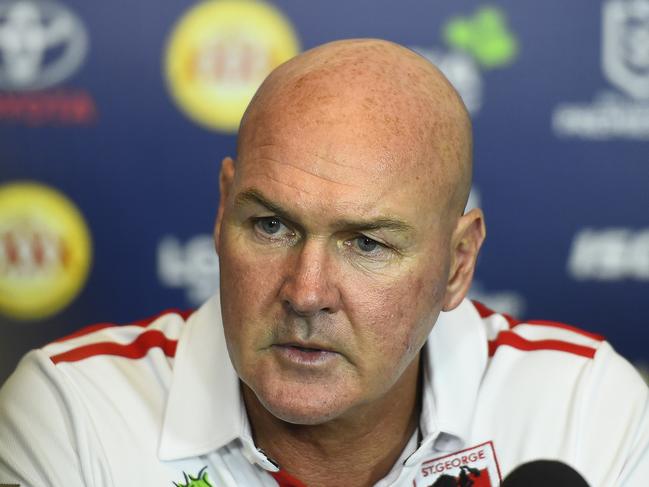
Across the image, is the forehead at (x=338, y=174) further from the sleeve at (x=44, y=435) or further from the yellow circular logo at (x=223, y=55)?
the yellow circular logo at (x=223, y=55)

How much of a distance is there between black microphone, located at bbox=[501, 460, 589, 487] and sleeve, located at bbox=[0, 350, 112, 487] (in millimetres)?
928

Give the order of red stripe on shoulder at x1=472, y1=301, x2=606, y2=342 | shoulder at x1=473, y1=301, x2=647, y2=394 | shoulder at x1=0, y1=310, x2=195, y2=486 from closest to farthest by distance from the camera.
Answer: shoulder at x1=0, y1=310, x2=195, y2=486
shoulder at x1=473, y1=301, x2=647, y2=394
red stripe on shoulder at x1=472, y1=301, x2=606, y2=342

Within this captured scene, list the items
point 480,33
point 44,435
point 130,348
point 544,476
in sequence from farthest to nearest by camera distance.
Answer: point 480,33 < point 130,348 < point 44,435 < point 544,476

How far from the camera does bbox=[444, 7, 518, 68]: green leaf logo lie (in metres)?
3.02

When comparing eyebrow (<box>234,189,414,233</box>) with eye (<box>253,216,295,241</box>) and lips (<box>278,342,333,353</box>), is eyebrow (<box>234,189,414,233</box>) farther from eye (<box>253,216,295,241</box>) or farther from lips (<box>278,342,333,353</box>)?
lips (<box>278,342,333,353</box>)

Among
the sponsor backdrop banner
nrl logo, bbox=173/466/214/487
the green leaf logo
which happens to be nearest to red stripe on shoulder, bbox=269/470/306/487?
nrl logo, bbox=173/466/214/487

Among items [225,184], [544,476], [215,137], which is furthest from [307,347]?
[215,137]

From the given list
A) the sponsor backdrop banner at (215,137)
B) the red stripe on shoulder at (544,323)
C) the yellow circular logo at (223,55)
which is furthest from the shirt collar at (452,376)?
the yellow circular logo at (223,55)

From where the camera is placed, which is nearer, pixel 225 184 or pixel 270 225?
pixel 270 225

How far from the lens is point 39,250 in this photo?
3076 millimetres

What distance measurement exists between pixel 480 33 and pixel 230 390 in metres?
1.45

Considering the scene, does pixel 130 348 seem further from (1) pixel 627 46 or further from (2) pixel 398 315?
(1) pixel 627 46

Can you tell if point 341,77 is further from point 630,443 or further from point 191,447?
point 630,443

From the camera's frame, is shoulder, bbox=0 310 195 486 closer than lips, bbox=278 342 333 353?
No
